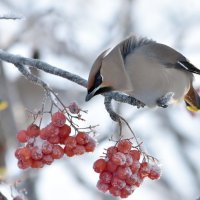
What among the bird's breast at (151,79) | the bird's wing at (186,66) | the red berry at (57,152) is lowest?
the bird's wing at (186,66)

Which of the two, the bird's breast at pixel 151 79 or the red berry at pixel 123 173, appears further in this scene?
the bird's breast at pixel 151 79

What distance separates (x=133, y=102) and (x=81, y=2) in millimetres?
6914

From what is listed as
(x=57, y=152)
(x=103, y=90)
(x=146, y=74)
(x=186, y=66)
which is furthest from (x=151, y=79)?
(x=57, y=152)

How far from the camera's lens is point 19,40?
793 cm

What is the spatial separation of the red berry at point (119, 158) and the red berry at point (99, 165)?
0.06 meters

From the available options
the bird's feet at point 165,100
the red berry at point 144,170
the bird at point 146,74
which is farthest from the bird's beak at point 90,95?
the bird's feet at point 165,100

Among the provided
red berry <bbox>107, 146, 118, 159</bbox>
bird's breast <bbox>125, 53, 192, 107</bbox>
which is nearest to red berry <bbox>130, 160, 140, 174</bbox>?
red berry <bbox>107, 146, 118, 159</bbox>

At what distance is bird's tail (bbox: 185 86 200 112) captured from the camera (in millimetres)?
5410

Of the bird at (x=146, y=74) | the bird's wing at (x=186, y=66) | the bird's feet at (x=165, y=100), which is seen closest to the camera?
the bird at (x=146, y=74)

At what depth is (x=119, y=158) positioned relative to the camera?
3.85m

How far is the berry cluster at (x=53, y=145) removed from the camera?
12.6ft

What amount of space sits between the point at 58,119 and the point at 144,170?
471 millimetres

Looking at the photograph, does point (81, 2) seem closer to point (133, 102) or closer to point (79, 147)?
point (133, 102)

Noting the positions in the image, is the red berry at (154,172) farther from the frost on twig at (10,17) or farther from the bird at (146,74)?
the frost on twig at (10,17)
